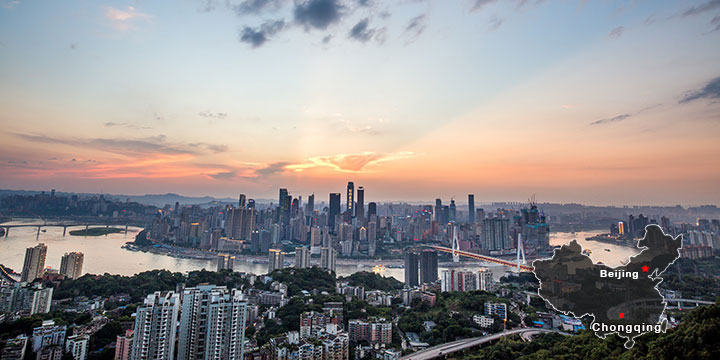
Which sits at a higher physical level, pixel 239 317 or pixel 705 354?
pixel 705 354

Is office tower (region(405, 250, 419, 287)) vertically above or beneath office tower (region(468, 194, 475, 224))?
beneath

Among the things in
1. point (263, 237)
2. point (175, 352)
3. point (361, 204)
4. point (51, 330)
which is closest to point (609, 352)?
point (175, 352)

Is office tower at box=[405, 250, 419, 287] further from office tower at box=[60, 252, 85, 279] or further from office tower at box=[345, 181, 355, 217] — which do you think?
office tower at box=[345, 181, 355, 217]

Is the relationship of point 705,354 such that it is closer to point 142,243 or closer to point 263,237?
point 263,237

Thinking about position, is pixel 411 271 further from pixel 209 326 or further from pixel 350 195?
pixel 350 195

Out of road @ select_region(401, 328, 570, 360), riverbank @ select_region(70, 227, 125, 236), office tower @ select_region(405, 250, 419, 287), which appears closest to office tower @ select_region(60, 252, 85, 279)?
road @ select_region(401, 328, 570, 360)
